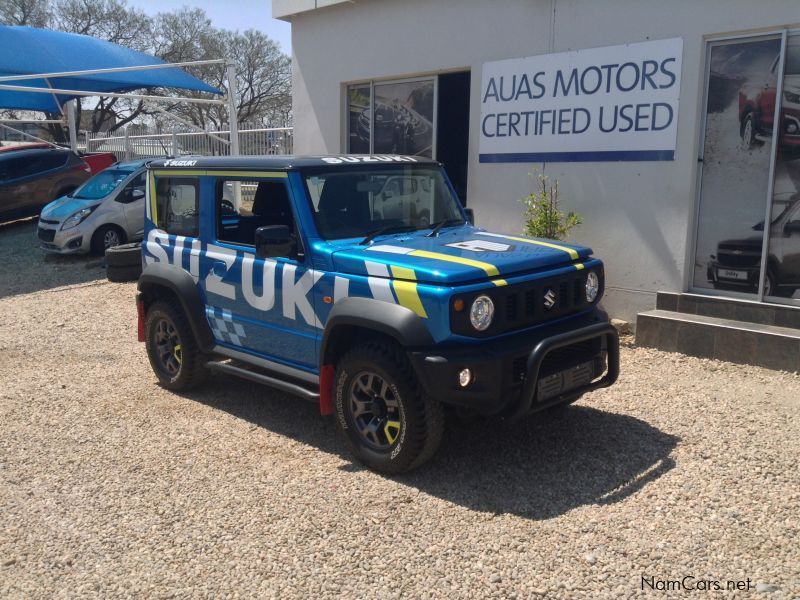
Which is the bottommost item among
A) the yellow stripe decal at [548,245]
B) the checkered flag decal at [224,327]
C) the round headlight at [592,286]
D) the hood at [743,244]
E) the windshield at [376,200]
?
the checkered flag decal at [224,327]

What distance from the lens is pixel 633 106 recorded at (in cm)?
753

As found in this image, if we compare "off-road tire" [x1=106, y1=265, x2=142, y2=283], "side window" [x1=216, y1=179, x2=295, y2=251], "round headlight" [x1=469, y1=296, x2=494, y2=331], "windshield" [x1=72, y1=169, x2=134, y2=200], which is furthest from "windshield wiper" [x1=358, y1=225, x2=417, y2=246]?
"windshield" [x1=72, y1=169, x2=134, y2=200]

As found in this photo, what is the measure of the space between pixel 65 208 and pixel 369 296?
1076cm

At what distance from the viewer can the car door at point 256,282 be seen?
195 inches

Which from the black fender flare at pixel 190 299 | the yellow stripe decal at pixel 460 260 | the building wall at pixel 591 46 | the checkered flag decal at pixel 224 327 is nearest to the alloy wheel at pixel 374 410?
the yellow stripe decal at pixel 460 260

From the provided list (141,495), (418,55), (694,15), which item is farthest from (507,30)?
(141,495)

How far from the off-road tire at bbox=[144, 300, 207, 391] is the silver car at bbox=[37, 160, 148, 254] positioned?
7694mm

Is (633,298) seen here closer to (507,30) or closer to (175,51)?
(507,30)

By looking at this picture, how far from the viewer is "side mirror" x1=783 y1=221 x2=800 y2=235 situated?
6.82m

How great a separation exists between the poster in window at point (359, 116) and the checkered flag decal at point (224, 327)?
17.8 ft

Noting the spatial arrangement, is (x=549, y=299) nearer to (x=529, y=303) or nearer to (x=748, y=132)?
(x=529, y=303)

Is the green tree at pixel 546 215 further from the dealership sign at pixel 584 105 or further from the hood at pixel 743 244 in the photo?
the hood at pixel 743 244

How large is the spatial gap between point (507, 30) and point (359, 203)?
14.4ft

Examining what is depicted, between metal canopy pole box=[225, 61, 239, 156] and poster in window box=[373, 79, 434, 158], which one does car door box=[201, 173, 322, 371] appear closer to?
poster in window box=[373, 79, 434, 158]
